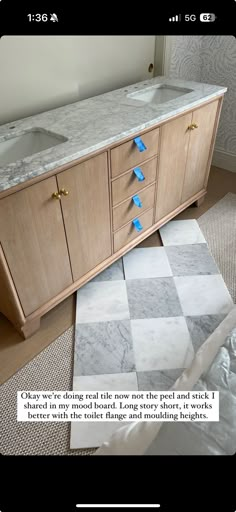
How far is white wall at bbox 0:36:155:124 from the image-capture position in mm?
1344

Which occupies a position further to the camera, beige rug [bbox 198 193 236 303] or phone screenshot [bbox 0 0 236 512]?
beige rug [bbox 198 193 236 303]

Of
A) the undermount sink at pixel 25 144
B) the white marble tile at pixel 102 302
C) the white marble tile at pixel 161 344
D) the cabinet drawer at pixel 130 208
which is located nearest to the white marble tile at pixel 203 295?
the white marble tile at pixel 161 344

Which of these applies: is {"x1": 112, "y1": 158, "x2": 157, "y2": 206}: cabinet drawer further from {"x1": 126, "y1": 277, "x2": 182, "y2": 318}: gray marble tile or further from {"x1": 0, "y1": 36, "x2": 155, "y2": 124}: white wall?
{"x1": 0, "y1": 36, "x2": 155, "y2": 124}: white wall

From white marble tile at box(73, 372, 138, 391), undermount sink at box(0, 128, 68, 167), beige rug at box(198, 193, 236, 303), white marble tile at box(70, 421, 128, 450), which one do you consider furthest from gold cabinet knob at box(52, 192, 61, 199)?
beige rug at box(198, 193, 236, 303)

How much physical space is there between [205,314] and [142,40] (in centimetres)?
157

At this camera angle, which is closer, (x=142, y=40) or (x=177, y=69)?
(x=142, y=40)

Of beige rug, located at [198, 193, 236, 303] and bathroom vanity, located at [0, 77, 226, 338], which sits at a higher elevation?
bathroom vanity, located at [0, 77, 226, 338]

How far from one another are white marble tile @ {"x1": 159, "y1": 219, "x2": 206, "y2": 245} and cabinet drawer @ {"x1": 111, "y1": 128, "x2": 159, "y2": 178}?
54 cm

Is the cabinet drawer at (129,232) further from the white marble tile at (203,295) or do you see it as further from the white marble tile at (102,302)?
the white marble tile at (203,295)

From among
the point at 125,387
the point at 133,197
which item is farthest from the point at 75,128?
the point at 125,387

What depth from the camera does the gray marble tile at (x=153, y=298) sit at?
4.69ft

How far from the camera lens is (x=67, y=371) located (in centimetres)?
123

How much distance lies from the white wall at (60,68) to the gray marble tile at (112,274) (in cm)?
84
